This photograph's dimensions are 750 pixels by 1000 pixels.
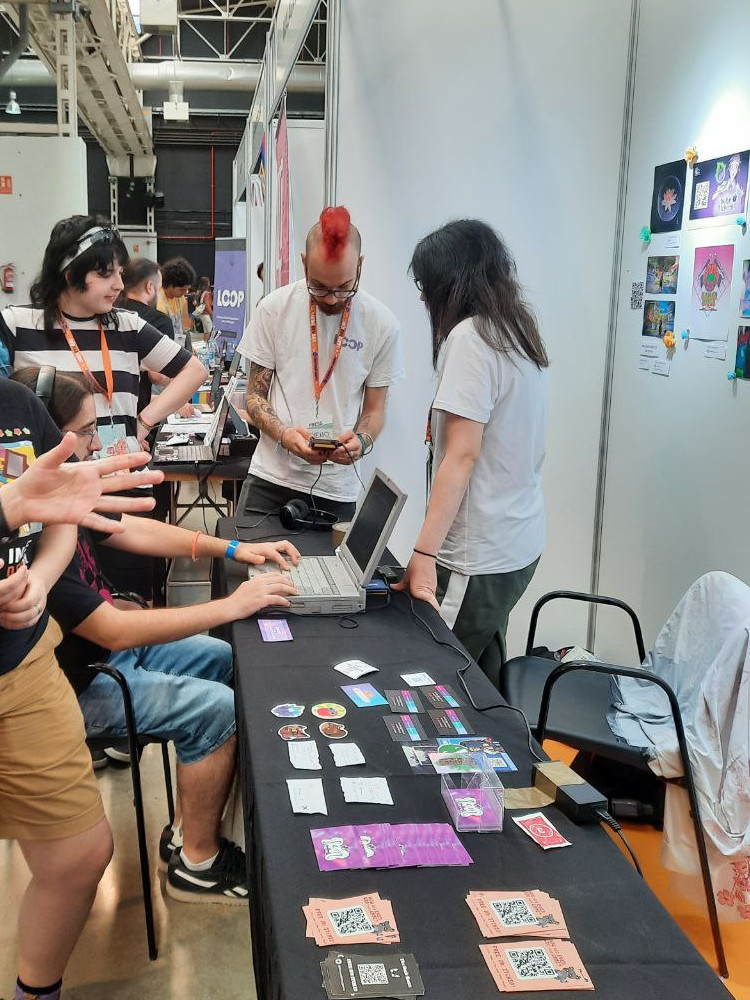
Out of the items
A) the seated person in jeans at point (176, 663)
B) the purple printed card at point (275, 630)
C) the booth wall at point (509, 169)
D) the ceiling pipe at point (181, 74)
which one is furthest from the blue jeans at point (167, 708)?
the ceiling pipe at point (181, 74)

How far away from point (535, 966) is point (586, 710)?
3.84 ft

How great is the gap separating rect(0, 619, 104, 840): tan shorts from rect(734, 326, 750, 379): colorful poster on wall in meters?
1.81

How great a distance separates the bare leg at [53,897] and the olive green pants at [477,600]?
3.03 ft

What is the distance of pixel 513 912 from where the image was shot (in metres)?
0.94

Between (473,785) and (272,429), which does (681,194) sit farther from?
(473,785)

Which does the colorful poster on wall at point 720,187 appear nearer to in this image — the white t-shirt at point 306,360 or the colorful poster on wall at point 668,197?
the colorful poster on wall at point 668,197

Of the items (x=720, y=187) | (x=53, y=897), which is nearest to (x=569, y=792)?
(x=53, y=897)

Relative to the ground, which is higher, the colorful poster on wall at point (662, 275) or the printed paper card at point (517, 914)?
the colorful poster on wall at point (662, 275)

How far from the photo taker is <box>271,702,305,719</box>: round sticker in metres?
1.37

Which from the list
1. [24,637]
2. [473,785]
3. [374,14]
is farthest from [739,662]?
[374,14]

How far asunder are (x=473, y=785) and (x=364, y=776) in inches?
6.1

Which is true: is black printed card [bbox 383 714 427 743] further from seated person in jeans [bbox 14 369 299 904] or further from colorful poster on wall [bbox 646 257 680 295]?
colorful poster on wall [bbox 646 257 680 295]

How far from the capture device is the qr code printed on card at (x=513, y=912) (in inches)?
36.6

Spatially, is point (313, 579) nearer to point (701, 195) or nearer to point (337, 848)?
point (337, 848)
